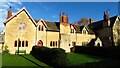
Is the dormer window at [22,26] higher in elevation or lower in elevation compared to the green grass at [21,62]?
higher

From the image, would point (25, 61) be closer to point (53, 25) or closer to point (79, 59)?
point (79, 59)

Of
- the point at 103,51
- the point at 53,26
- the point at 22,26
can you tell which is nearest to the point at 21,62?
the point at 22,26

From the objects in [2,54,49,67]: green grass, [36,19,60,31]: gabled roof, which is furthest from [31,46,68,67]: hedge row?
[36,19,60,31]: gabled roof

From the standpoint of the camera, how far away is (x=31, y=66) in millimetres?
22969

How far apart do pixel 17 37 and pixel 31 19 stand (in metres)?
5.22

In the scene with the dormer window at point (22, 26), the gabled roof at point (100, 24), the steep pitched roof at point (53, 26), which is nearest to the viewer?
the dormer window at point (22, 26)

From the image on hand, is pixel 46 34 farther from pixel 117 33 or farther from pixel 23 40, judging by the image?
pixel 117 33

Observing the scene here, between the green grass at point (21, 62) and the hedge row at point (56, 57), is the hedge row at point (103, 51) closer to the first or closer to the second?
the hedge row at point (56, 57)

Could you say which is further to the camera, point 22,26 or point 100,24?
point 100,24

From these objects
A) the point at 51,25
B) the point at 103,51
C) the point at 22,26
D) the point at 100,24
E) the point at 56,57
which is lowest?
the point at 56,57

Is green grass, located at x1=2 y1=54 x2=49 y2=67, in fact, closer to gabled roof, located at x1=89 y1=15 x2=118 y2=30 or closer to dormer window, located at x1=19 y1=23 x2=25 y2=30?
dormer window, located at x1=19 y1=23 x2=25 y2=30

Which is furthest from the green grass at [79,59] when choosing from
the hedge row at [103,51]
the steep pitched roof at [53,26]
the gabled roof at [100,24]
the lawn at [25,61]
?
the gabled roof at [100,24]

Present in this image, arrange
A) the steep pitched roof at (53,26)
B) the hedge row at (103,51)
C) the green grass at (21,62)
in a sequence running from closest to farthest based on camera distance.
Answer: the green grass at (21,62), the hedge row at (103,51), the steep pitched roof at (53,26)

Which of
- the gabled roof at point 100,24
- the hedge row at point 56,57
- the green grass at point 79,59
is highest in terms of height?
the gabled roof at point 100,24
